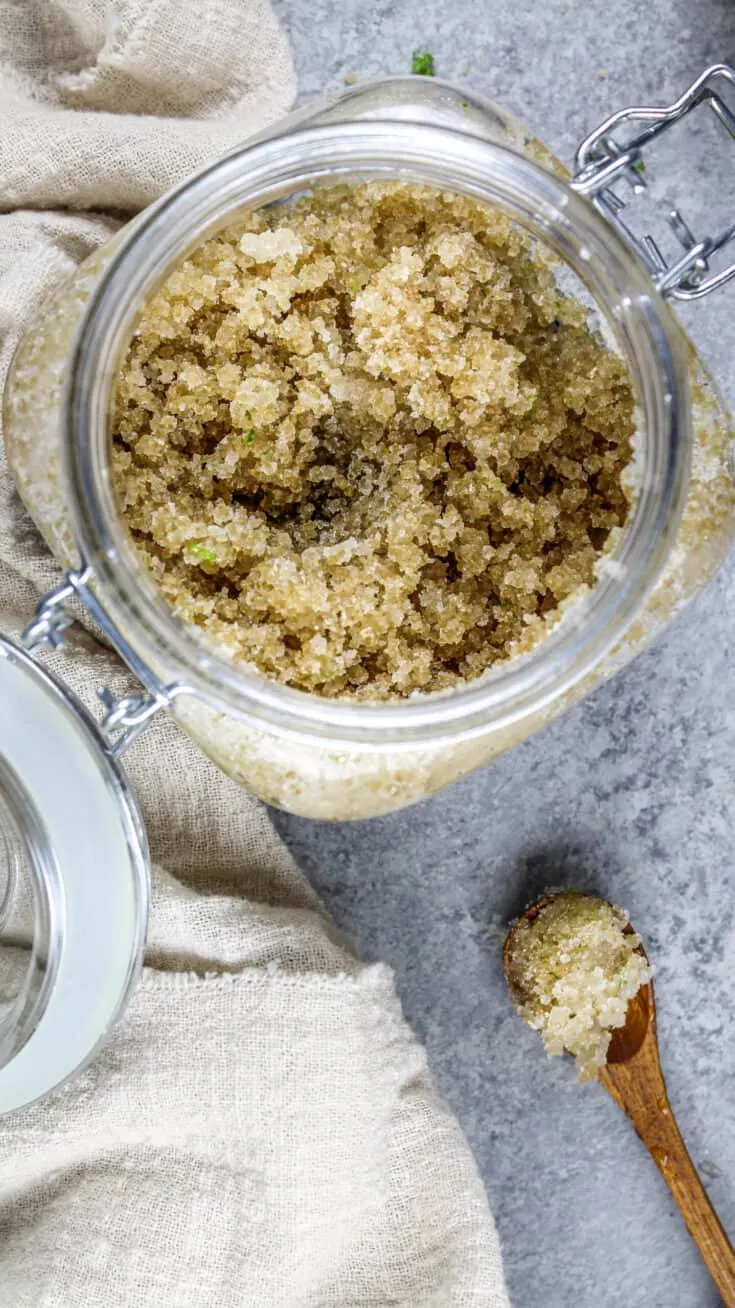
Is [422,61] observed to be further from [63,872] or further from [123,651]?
[63,872]

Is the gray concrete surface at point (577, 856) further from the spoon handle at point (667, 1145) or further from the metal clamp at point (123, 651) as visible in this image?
Result: the metal clamp at point (123, 651)

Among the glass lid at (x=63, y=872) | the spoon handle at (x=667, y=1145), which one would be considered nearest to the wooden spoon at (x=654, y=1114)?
the spoon handle at (x=667, y=1145)

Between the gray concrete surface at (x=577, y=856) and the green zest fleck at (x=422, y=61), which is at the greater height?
the green zest fleck at (x=422, y=61)

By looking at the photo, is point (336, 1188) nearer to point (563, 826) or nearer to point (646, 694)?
point (563, 826)

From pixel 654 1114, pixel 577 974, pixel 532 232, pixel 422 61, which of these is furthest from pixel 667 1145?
pixel 422 61

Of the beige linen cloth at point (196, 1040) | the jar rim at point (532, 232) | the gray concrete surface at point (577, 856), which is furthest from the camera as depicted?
the gray concrete surface at point (577, 856)
